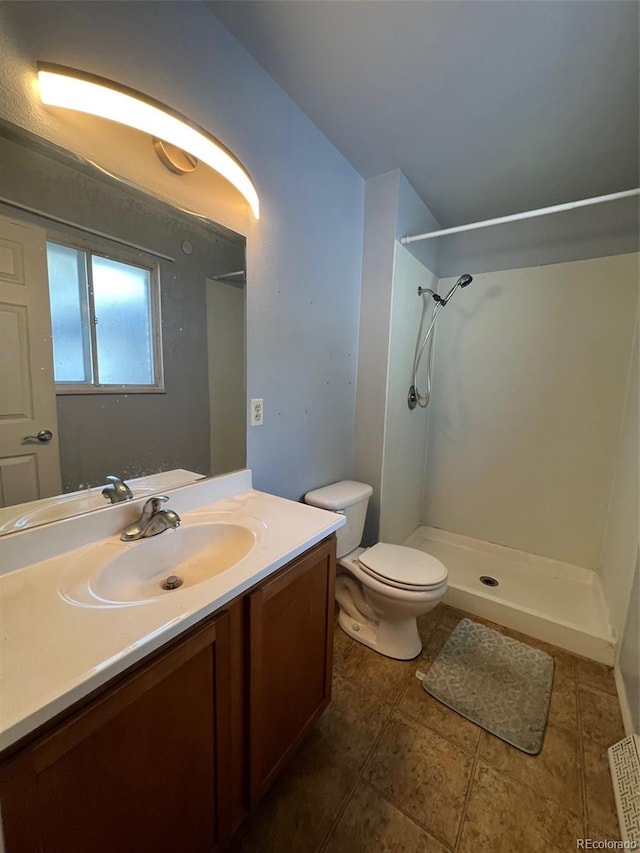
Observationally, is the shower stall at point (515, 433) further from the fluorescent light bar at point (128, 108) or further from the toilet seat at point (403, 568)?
the fluorescent light bar at point (128, 108)

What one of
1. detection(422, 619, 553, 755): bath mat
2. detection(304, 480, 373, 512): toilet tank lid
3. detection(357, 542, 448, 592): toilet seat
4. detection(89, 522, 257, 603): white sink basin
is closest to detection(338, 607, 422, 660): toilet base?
detection(422, 619, 553, 755): bath mat

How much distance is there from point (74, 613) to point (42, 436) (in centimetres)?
46

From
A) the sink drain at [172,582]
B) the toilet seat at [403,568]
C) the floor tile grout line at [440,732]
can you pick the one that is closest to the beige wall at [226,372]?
the sink drain at [172,582]

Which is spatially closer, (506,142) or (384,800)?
(384,800)

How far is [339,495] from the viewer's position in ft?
5.67

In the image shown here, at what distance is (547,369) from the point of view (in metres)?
2.19

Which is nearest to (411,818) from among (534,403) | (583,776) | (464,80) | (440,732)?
(440,732)

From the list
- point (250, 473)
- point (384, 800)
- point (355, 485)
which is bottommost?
point (384, 800)

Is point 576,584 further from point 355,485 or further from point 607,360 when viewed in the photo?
point 355,485

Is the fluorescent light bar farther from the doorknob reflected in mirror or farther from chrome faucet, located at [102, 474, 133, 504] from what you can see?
chrome faucet, located at [102, 474, 133, 504]

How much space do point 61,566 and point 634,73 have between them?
241cm

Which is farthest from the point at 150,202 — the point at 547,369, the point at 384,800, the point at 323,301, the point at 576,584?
the point at 576,584

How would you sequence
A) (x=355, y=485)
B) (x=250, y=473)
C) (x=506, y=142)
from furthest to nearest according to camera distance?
1. (x=355, y=485)
2. (x=506, y=142)
3. (x=250, y=473)

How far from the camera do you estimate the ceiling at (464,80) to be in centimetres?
107
